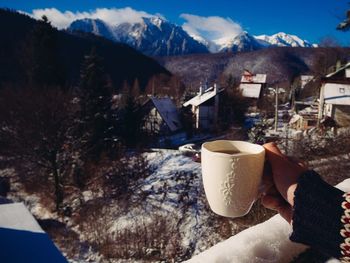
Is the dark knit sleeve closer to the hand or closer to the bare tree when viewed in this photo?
the hand

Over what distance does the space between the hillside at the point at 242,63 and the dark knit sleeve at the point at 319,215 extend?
233 feet

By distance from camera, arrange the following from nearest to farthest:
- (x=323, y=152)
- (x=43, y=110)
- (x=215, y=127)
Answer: (x=323, y=152) → (x=43, y=110) → (x=215, y=127)

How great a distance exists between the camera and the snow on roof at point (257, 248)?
1.42 metres

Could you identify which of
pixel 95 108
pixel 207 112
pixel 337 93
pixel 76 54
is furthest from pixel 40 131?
pixel 76 54

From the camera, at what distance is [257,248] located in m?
1.51

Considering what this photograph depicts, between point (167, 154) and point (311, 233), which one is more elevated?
point (311, 233)

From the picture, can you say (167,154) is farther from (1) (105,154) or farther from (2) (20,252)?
(2) (20,252)

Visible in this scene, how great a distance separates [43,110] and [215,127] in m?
12.3

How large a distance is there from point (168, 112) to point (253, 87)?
1459cm

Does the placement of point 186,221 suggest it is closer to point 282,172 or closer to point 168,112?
point 282,172

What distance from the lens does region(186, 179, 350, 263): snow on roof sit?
1418 millimetres

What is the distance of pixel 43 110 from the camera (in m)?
12.5

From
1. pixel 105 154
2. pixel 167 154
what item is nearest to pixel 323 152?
Answer: pixel 167 154

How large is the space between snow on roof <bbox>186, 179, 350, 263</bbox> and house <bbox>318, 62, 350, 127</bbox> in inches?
528
